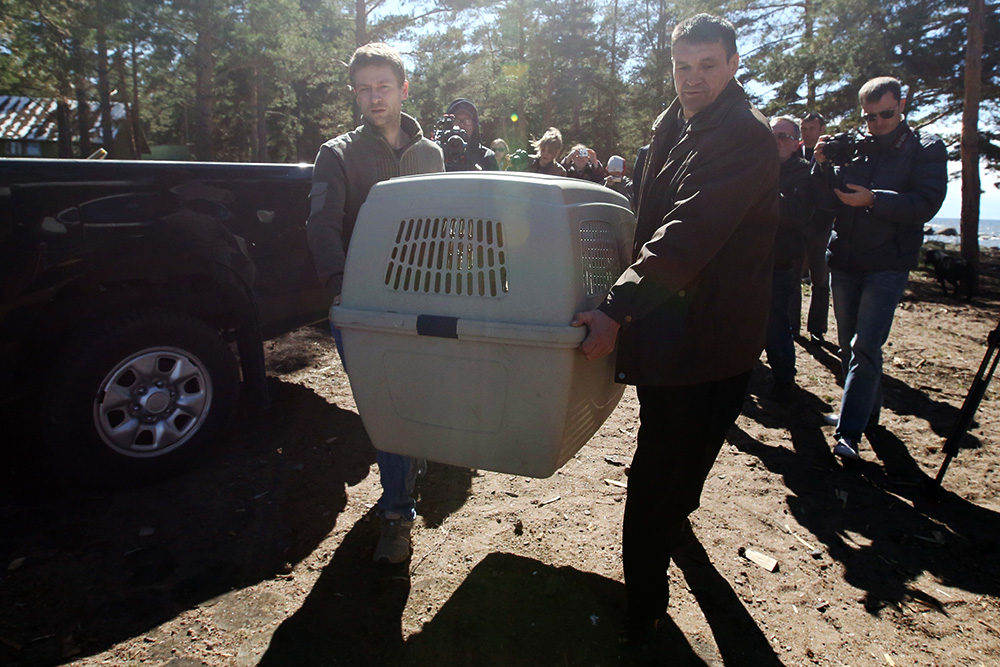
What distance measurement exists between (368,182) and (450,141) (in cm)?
202

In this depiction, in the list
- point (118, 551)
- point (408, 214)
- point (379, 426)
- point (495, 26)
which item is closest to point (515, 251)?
point (408, 214)

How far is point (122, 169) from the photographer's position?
3.05 meters

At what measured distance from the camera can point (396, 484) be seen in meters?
2.54

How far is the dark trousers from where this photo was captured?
6.51ft

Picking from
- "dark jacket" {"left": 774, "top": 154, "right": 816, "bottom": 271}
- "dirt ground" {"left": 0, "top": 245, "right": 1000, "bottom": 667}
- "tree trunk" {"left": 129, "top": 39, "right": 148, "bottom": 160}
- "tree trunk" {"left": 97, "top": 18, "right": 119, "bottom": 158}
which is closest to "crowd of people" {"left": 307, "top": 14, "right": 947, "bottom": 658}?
"dirt ground" {"left": 0, "top": 245, "right": 1000, "bottom": 667}

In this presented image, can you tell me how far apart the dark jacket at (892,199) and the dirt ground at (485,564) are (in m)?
1.17

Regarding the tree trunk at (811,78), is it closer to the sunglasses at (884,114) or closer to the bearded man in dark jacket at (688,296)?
the sunglasses at (884,114)

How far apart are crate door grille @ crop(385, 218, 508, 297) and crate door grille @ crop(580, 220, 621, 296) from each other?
253mm

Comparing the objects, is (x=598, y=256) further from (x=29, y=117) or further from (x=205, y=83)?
(x=29, y=117)

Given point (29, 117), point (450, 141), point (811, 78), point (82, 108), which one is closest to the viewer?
point (450, 141)

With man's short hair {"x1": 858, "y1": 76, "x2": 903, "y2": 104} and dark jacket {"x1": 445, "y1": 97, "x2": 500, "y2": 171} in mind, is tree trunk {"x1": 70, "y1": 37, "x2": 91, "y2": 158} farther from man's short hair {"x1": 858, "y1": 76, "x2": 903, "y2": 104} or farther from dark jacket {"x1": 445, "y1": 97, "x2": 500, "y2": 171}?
man's short hair {"x1": 858, "y1": 76, "x2": 903, "y2": 104}

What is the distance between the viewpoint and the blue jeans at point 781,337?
14.7ft

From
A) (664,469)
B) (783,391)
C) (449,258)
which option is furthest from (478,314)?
(783,391)

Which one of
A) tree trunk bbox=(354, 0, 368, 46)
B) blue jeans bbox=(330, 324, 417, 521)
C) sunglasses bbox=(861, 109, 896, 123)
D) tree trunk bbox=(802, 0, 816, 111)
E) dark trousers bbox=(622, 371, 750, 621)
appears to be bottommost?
blue jeans bbox=(330, 324, 417, 521)
